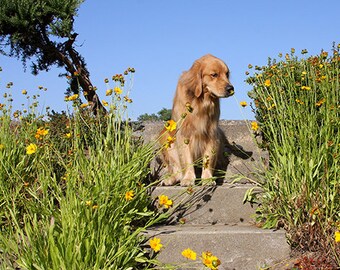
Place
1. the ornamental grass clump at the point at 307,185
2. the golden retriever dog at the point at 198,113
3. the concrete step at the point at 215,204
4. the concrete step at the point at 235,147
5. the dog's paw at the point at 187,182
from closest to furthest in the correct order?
the ornamental grass clump at the point at 307,185 < the concrete step at the point at 215,204 < the dog's paw at the point at 187,182 < the golden retriever dog at the point at 198,113 < the concrete step at the point at 235,147

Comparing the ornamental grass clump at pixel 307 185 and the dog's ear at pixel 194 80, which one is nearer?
the ornamental grass clump at pixel 307 185

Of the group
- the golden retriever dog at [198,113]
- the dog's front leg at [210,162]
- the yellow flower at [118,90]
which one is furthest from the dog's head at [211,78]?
the yellow flower at [118,90]

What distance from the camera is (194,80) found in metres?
5.39

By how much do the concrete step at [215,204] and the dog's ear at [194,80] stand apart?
1036mm

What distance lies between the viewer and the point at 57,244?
135 inches

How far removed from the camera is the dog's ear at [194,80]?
17.6 feet

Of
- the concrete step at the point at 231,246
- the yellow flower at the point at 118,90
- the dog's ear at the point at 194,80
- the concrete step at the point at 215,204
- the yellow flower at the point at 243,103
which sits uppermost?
the dog's ear at the point at 194,80

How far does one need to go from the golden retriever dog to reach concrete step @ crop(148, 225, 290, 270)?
1.13 m

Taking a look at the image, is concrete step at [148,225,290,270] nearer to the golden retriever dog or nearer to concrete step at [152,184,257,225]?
concrete step at [152,184,257,225]

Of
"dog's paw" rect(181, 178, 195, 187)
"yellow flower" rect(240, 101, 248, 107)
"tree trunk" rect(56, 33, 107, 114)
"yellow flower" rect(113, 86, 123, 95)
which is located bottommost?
"dog's paw" rect(181, 178, 195, 187)

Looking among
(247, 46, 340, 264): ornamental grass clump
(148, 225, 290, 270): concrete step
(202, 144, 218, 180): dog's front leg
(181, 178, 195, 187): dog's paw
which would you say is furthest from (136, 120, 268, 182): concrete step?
(148, 225, 290, 270): concrete step

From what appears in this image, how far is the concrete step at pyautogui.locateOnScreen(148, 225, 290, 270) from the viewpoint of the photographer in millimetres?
4145

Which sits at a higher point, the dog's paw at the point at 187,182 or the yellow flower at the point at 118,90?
the yellow flower at the point at 118,90

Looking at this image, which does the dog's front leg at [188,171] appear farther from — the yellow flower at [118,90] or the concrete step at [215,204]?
the yellow flower at [118,90]
